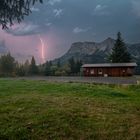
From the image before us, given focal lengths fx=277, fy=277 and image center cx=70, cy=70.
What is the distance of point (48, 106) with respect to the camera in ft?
38.7

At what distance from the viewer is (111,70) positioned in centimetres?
5244

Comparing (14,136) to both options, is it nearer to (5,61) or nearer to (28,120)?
(28,120)

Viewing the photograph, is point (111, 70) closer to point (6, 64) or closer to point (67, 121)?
point (6, 64)

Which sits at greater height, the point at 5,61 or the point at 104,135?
the point at 5,61

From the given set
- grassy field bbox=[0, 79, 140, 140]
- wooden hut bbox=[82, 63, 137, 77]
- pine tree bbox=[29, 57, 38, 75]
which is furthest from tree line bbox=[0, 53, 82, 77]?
grassy field bbox=[0, 79, 140, 140]

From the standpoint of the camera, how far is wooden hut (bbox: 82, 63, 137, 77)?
50938 mm

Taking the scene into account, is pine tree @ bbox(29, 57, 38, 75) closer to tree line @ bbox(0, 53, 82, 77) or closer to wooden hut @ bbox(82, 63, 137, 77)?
tree line @ bbox(0, 53, 82, 77)

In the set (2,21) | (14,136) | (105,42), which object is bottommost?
(14,136)

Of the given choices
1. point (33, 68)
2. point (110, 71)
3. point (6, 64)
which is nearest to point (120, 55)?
point (110, 71)

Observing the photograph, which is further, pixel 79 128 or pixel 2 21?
pixel 2 21

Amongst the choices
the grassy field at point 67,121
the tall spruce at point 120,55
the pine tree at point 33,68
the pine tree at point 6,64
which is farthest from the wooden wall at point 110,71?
the grassy field at point 67,121

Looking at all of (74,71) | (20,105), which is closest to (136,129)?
(20,105)

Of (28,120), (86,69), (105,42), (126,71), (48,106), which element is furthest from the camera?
(105,42)

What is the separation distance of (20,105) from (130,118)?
4775 millimetres
